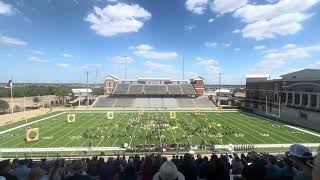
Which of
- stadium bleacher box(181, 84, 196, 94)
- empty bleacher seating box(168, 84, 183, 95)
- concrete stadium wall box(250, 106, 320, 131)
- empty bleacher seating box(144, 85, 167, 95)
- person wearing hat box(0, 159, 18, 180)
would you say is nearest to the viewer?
person wearing hat box(0, 159, 18, 180)

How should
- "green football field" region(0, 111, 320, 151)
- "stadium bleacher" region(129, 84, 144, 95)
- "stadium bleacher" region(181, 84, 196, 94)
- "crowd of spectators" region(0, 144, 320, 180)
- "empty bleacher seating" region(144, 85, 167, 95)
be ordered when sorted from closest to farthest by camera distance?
"crowd of spectators" region(0, 144, 320, 180)
"green football field" region(0, 111, 320, 151)
"stadium bleacher" region(129, 84, 144, 95)
"empty bleacher seating" region(144, 85, 167, 95)
"stadium bleacher" region(181, 84, 196, 94)

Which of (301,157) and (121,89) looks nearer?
(301,157)

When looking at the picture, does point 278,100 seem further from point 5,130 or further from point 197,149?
point 5,130

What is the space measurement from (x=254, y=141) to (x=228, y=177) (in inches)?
1213

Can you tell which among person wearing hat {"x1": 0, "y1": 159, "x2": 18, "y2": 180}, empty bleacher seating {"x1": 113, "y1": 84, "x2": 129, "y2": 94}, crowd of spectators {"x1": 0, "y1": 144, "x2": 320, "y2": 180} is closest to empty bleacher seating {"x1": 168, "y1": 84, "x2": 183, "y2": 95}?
empty bleacher seating {"x1": 113, "y1": 84, "x2": 129, "y2": 94}

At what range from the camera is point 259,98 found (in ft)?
255

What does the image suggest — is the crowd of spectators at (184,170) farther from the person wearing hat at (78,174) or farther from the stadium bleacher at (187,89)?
the stadium bleacher at (187,89)

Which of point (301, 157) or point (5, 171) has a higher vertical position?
point (301, 157)

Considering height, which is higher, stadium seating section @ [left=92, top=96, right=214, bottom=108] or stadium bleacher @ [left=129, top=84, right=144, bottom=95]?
stadium bleacher @ [left=129, top=84, right=144, bottom=95]

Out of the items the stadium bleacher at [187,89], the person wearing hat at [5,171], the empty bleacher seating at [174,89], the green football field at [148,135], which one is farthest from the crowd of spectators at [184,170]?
the stadium bleacher at [187,89]

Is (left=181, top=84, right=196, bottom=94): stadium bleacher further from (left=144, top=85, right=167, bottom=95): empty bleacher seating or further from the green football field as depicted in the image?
the green football field

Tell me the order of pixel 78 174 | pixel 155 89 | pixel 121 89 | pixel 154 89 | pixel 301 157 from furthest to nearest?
1. pixel 155 89
2. pixel 154 89
3. pixel 121 89
4. pixel 78 174
5. pixel 301 157

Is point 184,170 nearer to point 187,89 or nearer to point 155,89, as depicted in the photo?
point 155,89

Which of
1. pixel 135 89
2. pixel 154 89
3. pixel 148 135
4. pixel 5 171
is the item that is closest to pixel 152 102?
pixel 154 89
